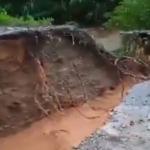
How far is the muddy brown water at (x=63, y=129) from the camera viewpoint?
5.07 m

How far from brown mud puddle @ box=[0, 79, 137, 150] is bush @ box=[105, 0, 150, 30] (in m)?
5.23

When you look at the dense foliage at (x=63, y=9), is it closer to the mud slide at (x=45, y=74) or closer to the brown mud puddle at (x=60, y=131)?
the mud slide at (x=45, y=74)

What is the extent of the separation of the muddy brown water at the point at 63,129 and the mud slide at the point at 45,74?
0.37ft

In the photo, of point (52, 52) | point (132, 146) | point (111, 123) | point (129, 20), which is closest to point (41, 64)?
point (52, 52)

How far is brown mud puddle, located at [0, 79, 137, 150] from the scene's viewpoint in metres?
5.06

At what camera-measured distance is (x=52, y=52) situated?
6.05 metres

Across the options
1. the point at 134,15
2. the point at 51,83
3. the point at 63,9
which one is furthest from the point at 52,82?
the point at 63,9

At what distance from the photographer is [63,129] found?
17.9 feet

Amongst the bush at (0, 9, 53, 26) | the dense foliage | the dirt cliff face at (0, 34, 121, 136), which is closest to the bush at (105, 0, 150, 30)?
the bush at (0, 9, 53, 26)

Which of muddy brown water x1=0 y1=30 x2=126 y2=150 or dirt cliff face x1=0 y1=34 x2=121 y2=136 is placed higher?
dirt cliff face x1=0 y1=34 x2=121 y2=136

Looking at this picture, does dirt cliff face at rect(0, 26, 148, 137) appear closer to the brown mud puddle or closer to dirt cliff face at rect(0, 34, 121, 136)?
dirt cliff face at rect(0, 34, 121, 136)

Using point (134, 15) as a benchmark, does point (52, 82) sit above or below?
above

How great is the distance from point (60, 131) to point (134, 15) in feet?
21.5

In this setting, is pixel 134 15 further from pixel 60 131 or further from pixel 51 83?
pixel 60 131
